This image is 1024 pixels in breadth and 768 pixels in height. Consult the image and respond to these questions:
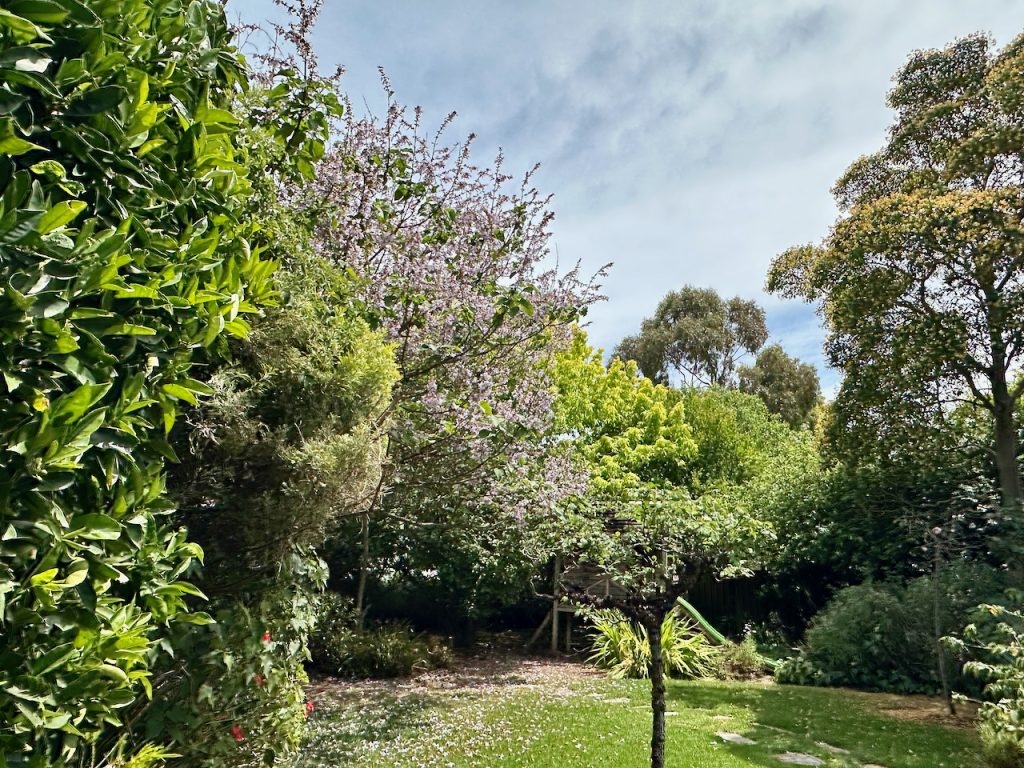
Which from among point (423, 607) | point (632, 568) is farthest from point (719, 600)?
point (632, 568)

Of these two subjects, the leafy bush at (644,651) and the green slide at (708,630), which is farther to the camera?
the green slide at (708,630)

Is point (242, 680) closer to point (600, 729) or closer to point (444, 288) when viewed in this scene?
point (444, 288)

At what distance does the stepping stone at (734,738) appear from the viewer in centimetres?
554

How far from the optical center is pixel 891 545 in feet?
31.2

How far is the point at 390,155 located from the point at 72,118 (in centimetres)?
373

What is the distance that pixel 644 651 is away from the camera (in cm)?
912

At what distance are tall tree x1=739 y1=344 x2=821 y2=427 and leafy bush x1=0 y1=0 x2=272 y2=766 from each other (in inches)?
1104

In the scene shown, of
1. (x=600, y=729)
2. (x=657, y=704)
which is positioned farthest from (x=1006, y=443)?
(x=657, y=704)

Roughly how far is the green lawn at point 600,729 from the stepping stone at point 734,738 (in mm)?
72

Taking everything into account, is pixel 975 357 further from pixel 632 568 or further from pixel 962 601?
pixel 632 568

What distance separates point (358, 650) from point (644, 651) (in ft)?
13.6

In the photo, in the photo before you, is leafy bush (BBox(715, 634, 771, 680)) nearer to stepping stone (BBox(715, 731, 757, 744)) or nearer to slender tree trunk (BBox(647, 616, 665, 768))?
stepping stone (BBox(715, 731, 757, 744))

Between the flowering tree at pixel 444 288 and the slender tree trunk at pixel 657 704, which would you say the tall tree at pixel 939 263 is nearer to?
the flowering tree at pixel 444 288

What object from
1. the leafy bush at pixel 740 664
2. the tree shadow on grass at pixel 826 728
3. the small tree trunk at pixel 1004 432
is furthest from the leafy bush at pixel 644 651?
the small tree trunk at pixel 1004 432
